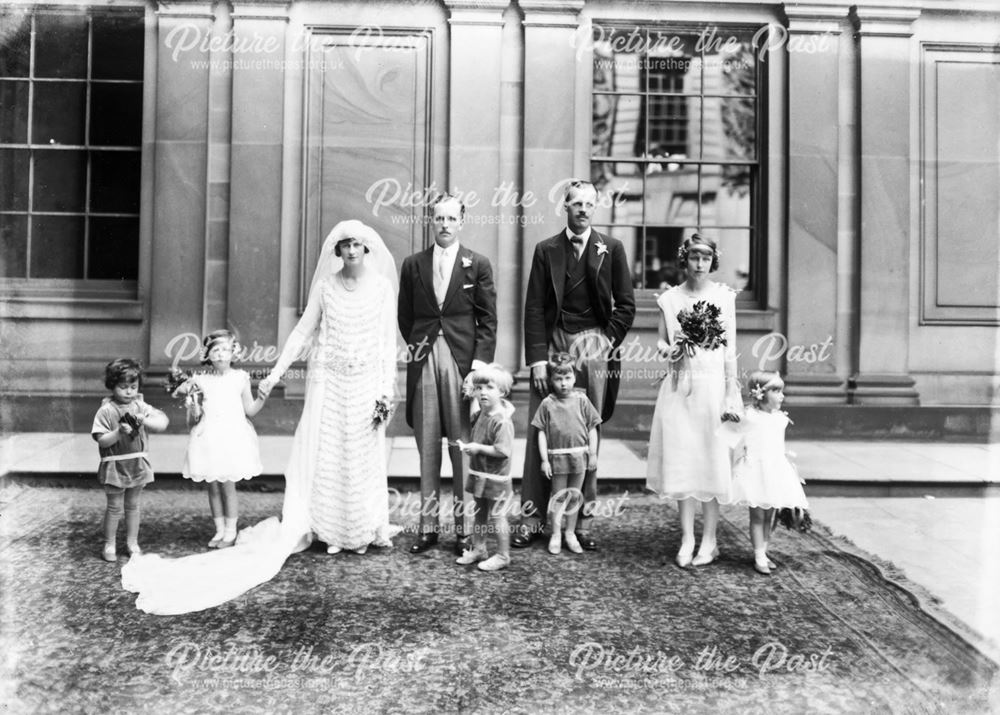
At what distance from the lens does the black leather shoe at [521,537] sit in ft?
17.9

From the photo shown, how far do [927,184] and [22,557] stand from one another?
31.8ft

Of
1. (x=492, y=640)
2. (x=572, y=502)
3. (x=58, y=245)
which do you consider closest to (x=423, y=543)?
(x=572, y=502)

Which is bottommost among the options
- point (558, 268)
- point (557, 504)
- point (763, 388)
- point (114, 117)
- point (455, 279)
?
point (557, 504)

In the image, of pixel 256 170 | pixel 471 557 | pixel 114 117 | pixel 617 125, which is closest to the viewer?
pixel 471 557

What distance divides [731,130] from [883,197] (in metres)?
1.90

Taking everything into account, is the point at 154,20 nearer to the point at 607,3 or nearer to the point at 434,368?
the point at 607,3

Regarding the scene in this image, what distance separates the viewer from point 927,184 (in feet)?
31.7

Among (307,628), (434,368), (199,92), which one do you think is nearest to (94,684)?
(307,628)

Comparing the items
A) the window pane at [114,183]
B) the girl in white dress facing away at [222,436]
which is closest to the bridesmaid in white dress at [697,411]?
the girl in white dress facing away at [222,436]

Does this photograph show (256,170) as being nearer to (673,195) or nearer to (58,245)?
(58,245)

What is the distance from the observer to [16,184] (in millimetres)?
9680

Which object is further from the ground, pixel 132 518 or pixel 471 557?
pixel 132 518

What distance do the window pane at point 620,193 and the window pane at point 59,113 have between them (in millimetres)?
6040

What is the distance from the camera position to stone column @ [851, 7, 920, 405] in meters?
9.52
